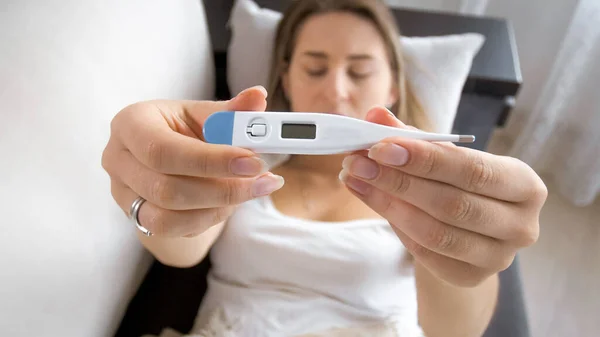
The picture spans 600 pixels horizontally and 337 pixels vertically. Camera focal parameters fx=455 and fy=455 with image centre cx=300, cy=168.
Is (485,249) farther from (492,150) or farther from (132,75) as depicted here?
(492,150)

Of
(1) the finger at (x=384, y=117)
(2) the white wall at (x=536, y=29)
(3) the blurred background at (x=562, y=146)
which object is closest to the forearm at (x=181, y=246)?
(1) the finger at (x=384, y=117)

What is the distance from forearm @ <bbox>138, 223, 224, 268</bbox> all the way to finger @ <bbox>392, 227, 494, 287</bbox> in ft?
1.13

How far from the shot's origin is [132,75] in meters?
0.68

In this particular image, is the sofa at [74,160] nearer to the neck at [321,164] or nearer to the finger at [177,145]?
the finger at [177,145]

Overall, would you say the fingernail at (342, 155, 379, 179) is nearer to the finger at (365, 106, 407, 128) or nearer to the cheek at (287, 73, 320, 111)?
the finger at (365, 106, 407, 128)

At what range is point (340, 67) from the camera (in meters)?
0.83

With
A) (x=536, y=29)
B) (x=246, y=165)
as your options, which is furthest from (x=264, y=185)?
(x=536, y=29)

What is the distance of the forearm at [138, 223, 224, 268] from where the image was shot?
0.69 m

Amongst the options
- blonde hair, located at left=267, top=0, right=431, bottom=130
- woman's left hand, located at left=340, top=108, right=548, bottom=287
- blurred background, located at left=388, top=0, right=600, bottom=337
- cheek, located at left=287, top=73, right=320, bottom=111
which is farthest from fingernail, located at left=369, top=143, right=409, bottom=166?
blurred background, located at left=388, top=0, right=600, bottom=337

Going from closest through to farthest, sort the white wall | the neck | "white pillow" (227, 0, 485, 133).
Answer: the neck, "white pillow" (227, 0, 485, 133), the white wall

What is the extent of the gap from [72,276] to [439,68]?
0.86 meters

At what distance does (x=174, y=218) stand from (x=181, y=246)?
0.80 ft

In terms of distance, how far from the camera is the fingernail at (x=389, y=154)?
42 centimetres

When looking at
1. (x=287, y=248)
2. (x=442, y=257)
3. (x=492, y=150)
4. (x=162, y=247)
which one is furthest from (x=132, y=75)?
(x=492, y=150)
